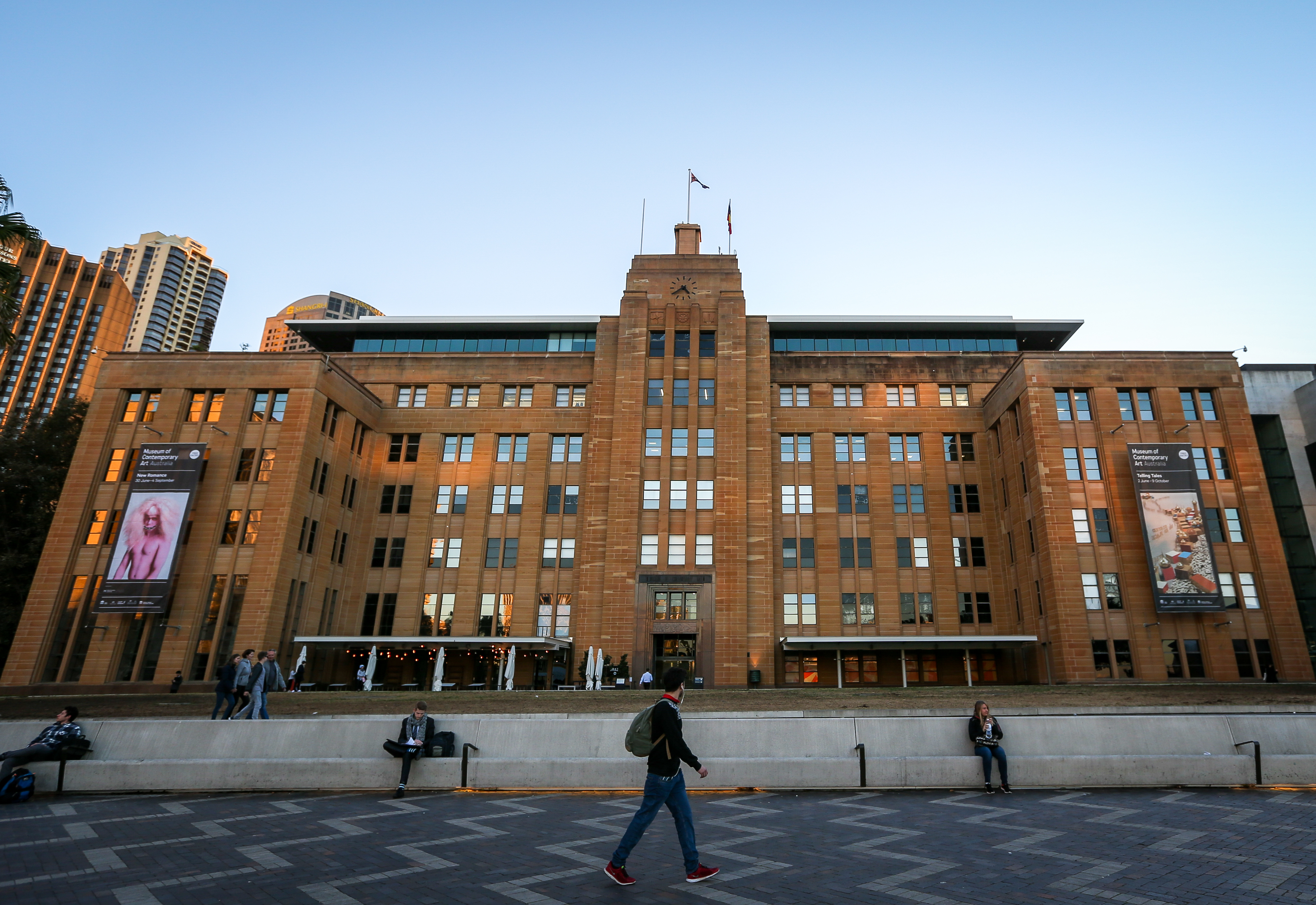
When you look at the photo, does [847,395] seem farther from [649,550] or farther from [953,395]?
[649,550]

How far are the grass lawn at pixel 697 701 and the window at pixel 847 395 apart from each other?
23955mm

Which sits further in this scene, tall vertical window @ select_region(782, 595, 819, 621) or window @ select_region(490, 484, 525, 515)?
window @ select_region(490, 484, 525, 515)

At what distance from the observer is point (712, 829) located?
10.2 metres

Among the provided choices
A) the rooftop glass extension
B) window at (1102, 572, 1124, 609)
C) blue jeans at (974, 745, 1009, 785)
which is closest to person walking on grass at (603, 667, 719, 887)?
blue jeans at (974, 745, 1009, 785)

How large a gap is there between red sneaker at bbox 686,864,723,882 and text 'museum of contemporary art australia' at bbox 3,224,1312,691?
1397 inches

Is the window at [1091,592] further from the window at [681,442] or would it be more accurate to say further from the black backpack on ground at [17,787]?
the black backpack on ground at [17,787]

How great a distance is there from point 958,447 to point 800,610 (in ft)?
50.9

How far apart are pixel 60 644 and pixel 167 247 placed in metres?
162

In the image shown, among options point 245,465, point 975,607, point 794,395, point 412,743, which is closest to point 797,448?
point 794,395

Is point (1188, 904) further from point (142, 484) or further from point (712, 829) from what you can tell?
point (142, 484)

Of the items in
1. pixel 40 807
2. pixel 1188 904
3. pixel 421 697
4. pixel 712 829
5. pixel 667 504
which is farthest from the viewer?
pixel 667 504

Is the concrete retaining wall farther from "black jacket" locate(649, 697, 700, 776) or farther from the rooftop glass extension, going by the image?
the rooftop glass extension

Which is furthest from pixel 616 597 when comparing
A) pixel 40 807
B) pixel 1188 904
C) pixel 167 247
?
pixel 167 247

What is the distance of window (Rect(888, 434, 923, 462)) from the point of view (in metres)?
50.0
